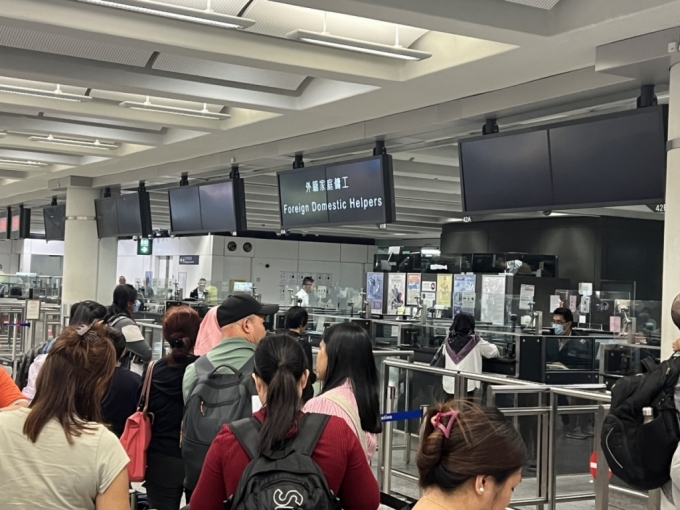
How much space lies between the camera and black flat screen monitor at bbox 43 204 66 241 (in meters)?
13.3

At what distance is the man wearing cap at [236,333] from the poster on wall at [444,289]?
40.3ft

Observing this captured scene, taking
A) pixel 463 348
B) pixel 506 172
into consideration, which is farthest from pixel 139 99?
pixel 463 348

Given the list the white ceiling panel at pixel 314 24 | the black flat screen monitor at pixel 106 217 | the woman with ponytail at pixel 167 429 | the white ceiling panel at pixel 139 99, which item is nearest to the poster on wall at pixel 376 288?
the black flat screen monitor at pixel 106 217

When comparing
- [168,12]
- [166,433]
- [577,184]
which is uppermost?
[168,12]

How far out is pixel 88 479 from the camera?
228 cm

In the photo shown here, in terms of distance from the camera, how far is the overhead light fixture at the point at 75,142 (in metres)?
9.39

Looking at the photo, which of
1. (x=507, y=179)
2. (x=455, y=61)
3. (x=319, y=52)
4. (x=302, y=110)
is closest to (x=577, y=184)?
(x=507, y=179)

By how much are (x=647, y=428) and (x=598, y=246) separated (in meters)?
13.0

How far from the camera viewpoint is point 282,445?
7.34 feet

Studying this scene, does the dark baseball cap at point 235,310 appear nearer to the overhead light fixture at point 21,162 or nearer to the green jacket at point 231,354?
the green jacket at point 231,354

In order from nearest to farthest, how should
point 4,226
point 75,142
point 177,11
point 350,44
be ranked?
point 177,11 → point 350,44 → point 75,142 → point 4,226

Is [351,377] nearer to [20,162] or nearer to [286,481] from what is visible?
[286,481]

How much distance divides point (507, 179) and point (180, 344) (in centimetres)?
302

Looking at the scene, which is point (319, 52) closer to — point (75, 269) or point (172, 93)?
point (172, 93)
